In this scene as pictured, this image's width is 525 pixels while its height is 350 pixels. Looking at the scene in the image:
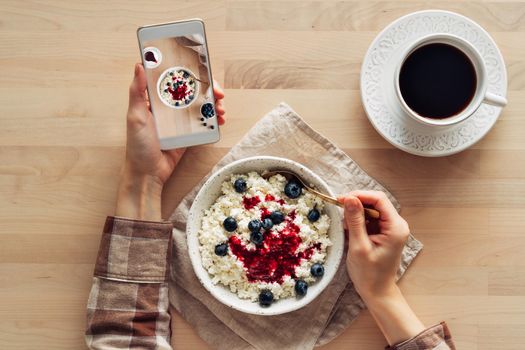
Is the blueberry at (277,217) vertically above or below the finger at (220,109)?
below

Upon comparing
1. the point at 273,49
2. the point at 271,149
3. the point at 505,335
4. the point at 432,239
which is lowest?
the point at 505,335

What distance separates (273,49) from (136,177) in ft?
1.46

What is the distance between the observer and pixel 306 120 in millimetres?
1307

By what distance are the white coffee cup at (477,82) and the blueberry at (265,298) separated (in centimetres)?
49

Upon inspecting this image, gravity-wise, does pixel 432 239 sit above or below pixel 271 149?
below

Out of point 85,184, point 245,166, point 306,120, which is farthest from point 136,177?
point 306,120

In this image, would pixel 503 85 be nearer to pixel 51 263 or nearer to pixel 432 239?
pixel 432 239

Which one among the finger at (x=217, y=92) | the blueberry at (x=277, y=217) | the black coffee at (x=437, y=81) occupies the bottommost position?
the blueberry at (x=277, y=217)

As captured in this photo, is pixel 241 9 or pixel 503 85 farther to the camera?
pixel 241 9

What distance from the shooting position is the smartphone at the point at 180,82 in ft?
3.91

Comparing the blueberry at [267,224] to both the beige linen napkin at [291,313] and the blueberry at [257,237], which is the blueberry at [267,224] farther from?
the beige linen napkin at [291,313]

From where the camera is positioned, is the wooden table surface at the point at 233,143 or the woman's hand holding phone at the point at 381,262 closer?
the woman's hand holding phone at the point at 381,262

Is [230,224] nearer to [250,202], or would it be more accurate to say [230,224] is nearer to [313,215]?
[250,202]

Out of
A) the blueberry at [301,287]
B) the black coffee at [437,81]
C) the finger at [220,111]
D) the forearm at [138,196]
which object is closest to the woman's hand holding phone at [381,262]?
the blueberry at [301,287]
